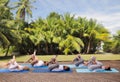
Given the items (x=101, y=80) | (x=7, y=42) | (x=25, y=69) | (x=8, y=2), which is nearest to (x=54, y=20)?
(x=8, y=2)

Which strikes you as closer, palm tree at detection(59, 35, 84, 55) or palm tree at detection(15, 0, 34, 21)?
palm tree at detection(59, 35, 84, 55)

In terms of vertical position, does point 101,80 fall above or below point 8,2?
below

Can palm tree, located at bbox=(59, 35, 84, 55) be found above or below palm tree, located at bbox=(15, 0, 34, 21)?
below

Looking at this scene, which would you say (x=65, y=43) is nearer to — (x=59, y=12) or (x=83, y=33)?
(x=83, y=33)

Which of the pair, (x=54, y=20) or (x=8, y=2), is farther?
(x=54, y=20)

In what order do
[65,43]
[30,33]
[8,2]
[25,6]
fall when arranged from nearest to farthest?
[8,2], [65,43], [30,33], [25,6]

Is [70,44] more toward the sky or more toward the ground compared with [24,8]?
more toward the ground

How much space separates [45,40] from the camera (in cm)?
3109

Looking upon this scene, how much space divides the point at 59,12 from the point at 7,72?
2249 centimetres

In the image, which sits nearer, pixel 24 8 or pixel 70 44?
pixel 70 44

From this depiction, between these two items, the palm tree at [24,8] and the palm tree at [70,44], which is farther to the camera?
the palm tree at [24,8]

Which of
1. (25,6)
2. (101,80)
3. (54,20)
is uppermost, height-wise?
(25,6)

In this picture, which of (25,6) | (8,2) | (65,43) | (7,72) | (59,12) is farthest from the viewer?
(25,6)

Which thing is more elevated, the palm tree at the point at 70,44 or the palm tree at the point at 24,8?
the palm tree at the point at 24,8
